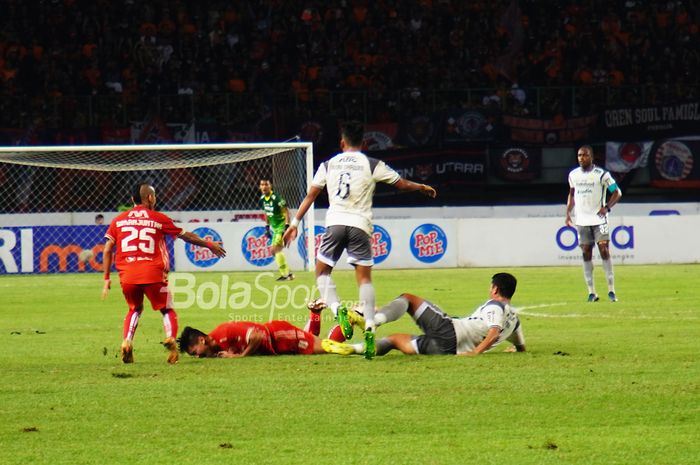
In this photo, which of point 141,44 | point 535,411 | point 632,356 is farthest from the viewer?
point 141,44

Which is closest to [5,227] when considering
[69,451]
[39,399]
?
[39,399]

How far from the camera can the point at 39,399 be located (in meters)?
8.57

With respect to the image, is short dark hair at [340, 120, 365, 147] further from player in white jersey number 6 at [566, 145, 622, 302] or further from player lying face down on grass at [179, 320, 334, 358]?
player in white jersey number 6 at [566, 145, 622, 302]

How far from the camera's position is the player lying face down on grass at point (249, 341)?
1112 centimetres

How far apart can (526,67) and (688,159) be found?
5.96m

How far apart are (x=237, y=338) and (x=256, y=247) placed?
54.3 feet

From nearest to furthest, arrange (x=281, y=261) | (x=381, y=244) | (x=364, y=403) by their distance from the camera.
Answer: (x=364, y=403) → (x=281, y=261) → (x=381, y=244)

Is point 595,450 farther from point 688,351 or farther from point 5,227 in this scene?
point 5,227

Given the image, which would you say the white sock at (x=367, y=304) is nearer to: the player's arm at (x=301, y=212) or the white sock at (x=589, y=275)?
the player's arm at (x=301, y=212)

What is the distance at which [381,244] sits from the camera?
27922 millimetres

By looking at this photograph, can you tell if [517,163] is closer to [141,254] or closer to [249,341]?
[249,341]

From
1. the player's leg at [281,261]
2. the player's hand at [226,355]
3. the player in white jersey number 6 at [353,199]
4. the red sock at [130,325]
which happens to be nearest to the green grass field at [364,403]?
the player's hand at [226,355]

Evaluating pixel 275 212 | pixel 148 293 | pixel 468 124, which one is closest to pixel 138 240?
pixel 148 293

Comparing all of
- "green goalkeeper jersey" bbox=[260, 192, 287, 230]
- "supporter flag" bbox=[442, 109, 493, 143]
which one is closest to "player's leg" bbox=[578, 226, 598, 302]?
"green goalkeeper jersey" bbox=[260, 192, 287, 230]
